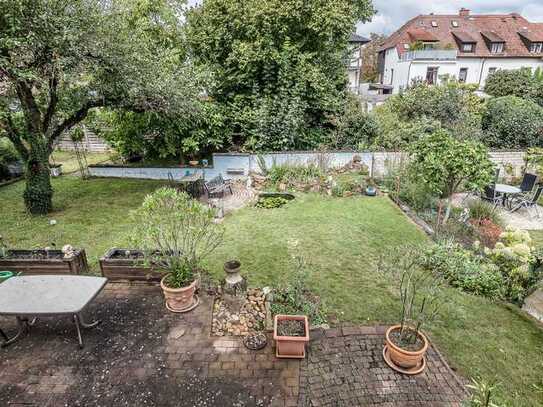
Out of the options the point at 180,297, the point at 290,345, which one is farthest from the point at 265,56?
the point at 290,345

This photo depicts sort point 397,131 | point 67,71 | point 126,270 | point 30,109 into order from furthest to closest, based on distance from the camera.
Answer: point 397,131, point 30,109, point 67,71, point 126,270

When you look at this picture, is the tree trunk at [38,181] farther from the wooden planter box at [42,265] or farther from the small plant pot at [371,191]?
the small plant pot at [371,191]

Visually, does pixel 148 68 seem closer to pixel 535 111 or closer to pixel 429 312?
pixel 429 312

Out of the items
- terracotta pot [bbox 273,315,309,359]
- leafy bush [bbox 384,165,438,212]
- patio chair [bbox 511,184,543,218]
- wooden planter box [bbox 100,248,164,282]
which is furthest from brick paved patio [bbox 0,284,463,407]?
patio chair [bbox 511,184,543,218]

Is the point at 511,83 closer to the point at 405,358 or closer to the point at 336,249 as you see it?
the point at 336,249

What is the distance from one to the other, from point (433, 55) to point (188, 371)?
30067mm

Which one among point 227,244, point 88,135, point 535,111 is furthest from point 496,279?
point 88,135

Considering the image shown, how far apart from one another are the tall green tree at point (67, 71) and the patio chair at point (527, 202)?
35.2 feet

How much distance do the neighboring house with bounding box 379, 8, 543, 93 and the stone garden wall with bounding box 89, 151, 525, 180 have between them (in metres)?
16.5

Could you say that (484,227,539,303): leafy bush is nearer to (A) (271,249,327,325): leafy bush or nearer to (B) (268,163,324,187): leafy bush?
(A) (271,249,327,325): leafy bush

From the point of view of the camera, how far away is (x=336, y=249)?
23.7 feet

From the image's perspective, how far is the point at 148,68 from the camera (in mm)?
8250

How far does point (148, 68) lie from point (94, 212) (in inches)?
174

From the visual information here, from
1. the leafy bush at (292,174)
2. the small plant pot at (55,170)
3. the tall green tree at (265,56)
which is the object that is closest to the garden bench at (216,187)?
the leafy bush at (292,174)
